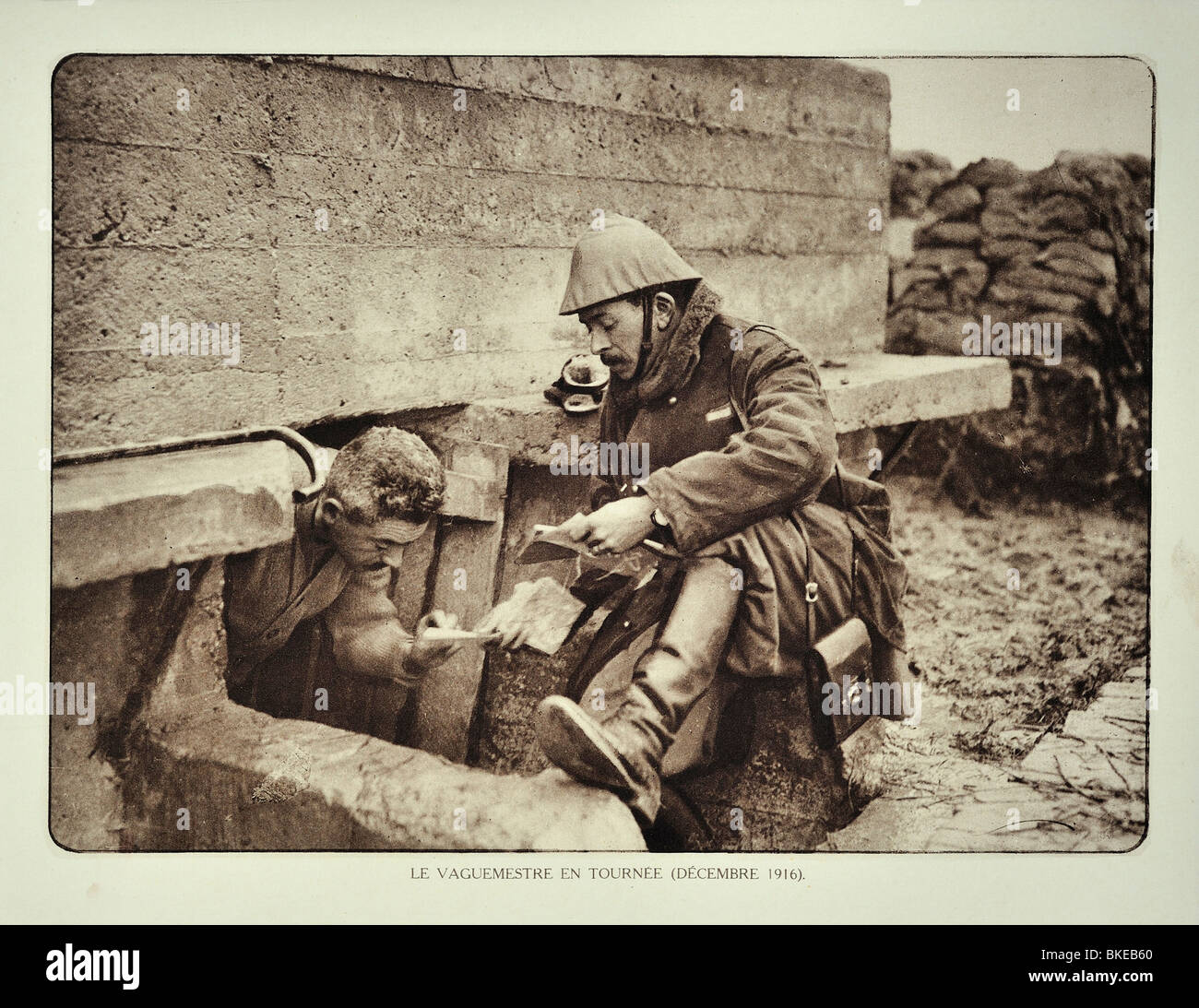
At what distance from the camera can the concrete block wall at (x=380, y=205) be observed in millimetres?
3639

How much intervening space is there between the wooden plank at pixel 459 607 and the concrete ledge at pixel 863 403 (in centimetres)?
11

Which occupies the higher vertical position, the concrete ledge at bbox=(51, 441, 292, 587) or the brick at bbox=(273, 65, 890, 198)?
the brick at bbox=(273, 65, 890, 198)

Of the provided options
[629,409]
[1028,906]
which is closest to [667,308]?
[629,409]

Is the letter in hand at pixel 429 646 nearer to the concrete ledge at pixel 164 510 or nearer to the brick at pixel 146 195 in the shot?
the concrete ledge at pixel 164 510

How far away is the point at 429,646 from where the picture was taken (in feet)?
12.6

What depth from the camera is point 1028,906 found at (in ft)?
12.8

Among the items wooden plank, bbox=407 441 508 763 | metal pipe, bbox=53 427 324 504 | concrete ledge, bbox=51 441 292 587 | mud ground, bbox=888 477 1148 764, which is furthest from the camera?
mud ground, bbox=888 477 1148 764

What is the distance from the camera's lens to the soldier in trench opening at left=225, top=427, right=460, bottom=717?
3783 millimetres

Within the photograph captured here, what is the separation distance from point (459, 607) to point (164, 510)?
3.21 ft

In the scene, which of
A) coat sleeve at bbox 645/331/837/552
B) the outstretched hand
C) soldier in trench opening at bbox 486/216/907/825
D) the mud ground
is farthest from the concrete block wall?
the mud ground

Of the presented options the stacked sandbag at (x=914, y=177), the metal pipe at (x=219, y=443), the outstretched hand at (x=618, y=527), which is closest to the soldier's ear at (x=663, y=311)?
the outstretched hand at (x=618, y=527)

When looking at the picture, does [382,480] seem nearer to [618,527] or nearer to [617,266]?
[618,527]

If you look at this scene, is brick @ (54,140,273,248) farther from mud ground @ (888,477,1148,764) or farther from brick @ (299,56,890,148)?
mud ground @ (888,477,1148,764)

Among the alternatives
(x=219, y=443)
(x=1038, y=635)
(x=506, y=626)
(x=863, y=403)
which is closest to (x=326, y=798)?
(x=506, y=626)
